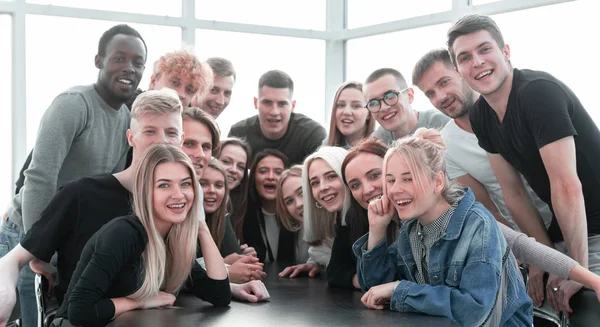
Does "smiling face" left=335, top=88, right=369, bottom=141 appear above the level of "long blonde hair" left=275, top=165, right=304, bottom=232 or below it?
above

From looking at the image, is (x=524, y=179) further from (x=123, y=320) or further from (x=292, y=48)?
(x=292, y=48)

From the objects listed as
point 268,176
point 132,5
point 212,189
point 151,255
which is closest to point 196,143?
point 212,189

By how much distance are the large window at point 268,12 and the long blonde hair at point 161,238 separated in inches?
145

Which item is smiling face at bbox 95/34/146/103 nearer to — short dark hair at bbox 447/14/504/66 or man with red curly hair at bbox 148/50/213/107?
man with red curly hair at bbox 148/50/213/107

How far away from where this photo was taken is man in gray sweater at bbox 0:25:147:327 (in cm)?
293

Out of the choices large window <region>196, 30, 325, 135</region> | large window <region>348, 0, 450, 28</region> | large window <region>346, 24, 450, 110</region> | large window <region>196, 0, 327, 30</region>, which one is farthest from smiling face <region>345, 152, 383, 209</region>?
large window <region>196, 0, 327, 30</region>

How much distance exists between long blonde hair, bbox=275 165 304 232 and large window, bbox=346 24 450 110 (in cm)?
200

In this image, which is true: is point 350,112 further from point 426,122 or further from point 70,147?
point 70,147

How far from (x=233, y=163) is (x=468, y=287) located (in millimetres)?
1938

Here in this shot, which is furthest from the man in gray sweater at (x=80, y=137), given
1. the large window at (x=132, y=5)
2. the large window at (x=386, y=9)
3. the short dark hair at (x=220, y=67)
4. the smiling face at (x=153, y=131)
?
the large window at (x=386, y=9)

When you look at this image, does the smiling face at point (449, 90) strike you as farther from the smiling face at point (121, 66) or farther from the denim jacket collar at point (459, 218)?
the smiling face at point (121, 66)

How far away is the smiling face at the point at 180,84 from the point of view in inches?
141

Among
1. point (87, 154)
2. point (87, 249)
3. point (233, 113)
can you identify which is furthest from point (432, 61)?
point (233, 113)

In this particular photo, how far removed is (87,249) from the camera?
7.43 ft
